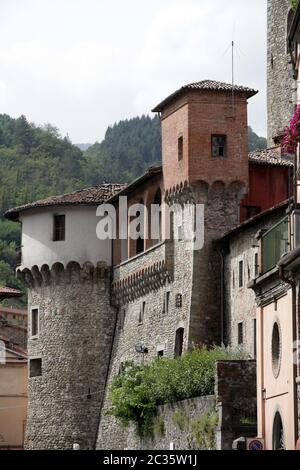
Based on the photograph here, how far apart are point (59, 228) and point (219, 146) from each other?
11.9m

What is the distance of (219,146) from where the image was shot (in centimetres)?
6788

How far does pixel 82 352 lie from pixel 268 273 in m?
34.0

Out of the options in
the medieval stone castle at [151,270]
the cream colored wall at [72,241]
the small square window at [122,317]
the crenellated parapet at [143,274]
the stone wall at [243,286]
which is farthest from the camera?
the cream colored wall at [72,241]

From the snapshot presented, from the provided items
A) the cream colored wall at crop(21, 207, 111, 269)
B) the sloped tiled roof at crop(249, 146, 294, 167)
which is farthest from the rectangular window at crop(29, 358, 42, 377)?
the sloped tiled roof at crop(249, 146, 294, 167)

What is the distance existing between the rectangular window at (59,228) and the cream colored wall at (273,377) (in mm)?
33367

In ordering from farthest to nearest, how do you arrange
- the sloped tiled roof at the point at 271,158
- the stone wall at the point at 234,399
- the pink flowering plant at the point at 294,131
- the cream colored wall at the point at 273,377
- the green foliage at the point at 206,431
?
the sloped tiled roof at the point at 271,158 → the green foliage at the point at 206,431 → the stone wall at the point at 234,399 → the cream colored wall at the point at 273,377 → the pink flowering plant at the point at 294,131

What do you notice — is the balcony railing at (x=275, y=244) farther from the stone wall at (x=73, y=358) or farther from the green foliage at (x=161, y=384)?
the stone wall at (x=73, y=358)

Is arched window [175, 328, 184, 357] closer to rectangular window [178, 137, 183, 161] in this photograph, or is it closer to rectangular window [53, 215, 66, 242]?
rectangular window [178, 137, 183, 161]

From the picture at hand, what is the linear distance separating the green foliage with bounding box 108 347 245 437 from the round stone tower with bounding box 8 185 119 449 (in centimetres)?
901

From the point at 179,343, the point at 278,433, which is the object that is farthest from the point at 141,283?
the point at 278,433

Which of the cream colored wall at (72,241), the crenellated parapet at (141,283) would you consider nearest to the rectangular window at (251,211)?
the crenellated parapet at (141,283)

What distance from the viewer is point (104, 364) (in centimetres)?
7606

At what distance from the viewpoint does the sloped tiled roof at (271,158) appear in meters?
68.1

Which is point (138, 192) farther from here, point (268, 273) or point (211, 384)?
point (268, 273)
